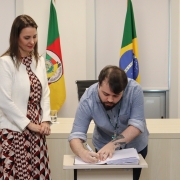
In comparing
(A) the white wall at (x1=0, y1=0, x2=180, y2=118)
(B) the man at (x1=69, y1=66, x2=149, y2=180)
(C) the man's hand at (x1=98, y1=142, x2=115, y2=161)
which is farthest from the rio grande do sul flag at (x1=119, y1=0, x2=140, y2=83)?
(C) the man's hand at (x1=98, y1=142, x2=115, y2=161)

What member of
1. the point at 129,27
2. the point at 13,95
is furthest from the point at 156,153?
the point at 129,27

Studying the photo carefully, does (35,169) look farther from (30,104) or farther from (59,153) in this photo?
(59,153)

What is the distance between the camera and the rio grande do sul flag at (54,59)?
198 inches

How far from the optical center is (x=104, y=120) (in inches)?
82.9

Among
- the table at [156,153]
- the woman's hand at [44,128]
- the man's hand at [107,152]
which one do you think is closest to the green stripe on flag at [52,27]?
the table at [156,153]

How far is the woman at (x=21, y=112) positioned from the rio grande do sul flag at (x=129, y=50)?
2695 millimetres

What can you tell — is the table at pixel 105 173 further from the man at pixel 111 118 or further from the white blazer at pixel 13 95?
Result: the white blazer at pixel 13 95

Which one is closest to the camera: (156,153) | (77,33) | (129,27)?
(156,153)

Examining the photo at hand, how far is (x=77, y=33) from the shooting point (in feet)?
17.2

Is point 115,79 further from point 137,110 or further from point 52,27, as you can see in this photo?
point 52,27

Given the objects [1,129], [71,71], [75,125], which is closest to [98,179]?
[75,125]

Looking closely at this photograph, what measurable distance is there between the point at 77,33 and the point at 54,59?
52 cm

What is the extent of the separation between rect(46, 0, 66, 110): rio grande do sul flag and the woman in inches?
104

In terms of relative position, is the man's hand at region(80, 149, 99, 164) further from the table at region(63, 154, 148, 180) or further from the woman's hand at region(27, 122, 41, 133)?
the woman's hand at region(27, 122, 41, 133)
